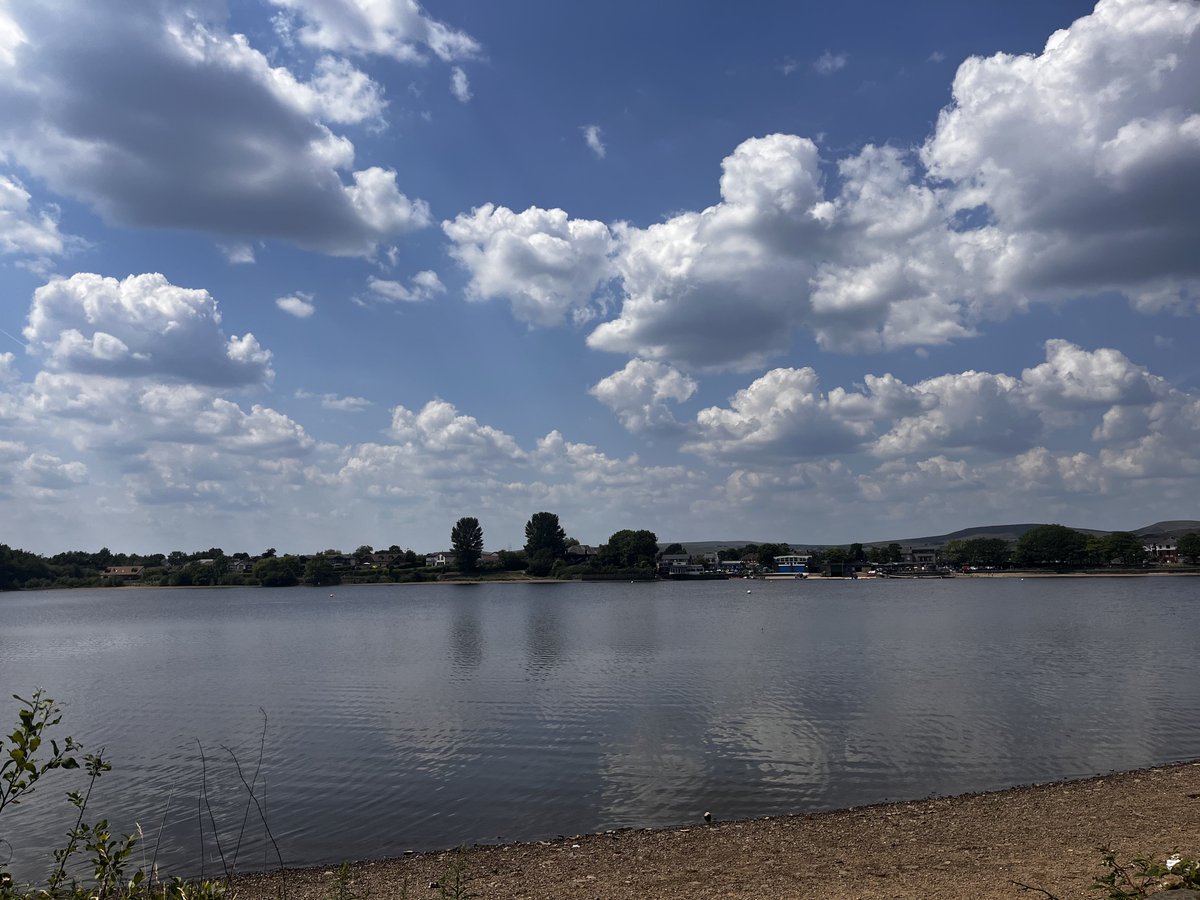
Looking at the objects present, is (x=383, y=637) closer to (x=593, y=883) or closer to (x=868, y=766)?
(x=868, y=766)

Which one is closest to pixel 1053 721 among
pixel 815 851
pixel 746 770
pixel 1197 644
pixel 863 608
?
pixel 746 770

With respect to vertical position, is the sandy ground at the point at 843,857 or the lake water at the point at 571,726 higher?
the sandy ground at the point at 843,857

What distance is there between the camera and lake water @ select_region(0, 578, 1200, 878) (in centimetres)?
2184

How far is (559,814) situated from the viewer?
21234 mm

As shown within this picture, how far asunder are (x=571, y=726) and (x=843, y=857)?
59.5 feet

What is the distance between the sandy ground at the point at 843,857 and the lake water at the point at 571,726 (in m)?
2.01

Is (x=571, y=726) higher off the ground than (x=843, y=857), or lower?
lower

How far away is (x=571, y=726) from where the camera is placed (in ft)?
107

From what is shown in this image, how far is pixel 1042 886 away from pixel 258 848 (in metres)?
17.5

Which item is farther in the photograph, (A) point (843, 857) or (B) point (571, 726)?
(B) point (571, 726)

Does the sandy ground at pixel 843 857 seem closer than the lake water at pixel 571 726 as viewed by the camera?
Yes

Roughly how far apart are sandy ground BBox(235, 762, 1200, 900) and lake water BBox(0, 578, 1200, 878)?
6.59 feet

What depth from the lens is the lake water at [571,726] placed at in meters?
21.8

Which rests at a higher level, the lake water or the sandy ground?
the sandy ground
